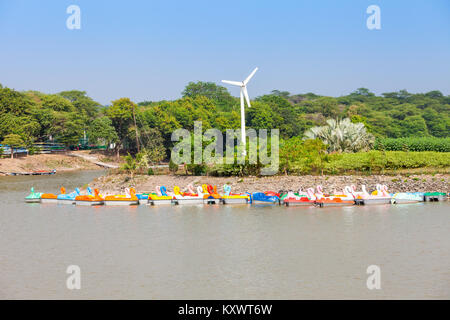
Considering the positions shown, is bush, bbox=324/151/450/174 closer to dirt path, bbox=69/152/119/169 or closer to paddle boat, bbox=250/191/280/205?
paddle boat, bbox=250/191/280/205

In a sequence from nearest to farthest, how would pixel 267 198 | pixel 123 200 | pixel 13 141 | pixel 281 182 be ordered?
pixel 267 198 < pixel 123 200 < pixel 281 182 < pixel 13 141

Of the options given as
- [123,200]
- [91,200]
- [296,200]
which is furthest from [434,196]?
[91,200]

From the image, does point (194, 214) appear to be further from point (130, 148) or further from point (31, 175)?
point (130, 148)

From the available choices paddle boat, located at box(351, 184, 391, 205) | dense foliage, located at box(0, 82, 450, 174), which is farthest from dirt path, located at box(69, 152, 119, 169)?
paddle boat, located at box(351, 184, 391, 205)

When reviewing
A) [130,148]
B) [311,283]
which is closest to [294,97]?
[130,148]

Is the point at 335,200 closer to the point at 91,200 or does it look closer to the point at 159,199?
the point at 159,199
